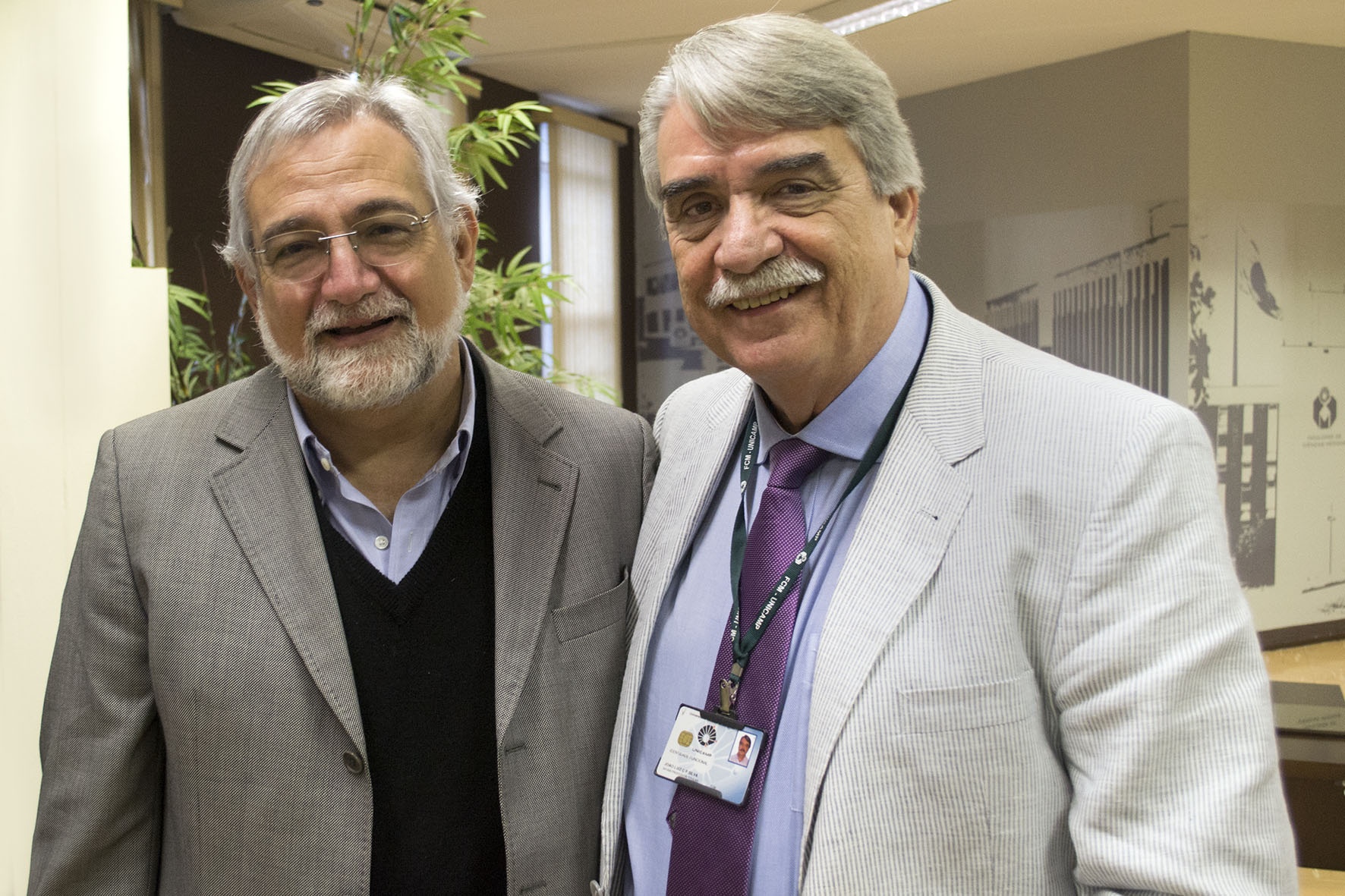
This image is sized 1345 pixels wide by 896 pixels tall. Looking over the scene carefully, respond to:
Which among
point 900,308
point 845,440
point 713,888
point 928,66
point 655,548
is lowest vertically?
point 713,888

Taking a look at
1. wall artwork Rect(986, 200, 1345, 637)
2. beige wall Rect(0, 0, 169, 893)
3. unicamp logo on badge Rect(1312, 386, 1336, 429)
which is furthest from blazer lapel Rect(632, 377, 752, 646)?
unicamp logo on badge Rect(1312, 386, 1336, 429)

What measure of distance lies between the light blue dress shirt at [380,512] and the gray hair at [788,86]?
Answer: 26.7 inches

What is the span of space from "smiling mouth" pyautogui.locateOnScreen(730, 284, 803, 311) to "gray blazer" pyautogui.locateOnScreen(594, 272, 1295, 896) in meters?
0.23

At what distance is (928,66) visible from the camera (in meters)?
6.95

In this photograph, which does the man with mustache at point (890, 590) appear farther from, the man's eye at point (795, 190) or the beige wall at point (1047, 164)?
the beige wall at point (1047, 164)

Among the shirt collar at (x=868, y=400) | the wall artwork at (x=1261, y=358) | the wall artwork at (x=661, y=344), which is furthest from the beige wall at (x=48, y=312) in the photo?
the wall artwork at (x=661, y=344)

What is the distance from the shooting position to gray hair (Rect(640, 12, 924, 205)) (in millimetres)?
1283

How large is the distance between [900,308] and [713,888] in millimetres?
821

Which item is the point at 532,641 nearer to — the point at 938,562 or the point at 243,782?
the point at 243,782

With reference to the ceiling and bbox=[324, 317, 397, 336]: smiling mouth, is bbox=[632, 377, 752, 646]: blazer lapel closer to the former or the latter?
bbox=[324, 317, 397, 336]: smiling mouth

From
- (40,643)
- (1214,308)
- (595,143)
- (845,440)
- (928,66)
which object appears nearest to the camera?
(845,440)

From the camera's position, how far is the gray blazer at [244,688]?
143 cm

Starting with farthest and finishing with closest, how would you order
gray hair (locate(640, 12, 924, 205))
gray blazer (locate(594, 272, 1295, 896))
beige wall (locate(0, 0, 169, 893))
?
beige wall (locate(0, 0, 169, 893)) → gray hair (locate(640, 12, 924, 205)) → gray blazer (locate(594, 272, 1295, 896))

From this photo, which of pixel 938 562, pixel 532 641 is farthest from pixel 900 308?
pixel 532 641
